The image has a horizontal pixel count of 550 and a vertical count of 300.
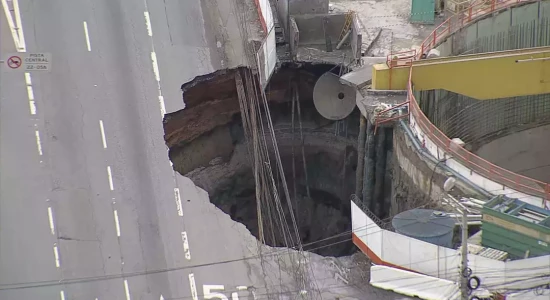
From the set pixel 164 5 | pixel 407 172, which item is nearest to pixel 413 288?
pixel 407 172

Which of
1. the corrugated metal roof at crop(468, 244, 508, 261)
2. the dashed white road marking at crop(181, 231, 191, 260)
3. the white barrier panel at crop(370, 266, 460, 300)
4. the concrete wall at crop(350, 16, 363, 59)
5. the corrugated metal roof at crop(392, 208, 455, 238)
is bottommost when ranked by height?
the white barrier panel at crop(370, 266, 460, 300)

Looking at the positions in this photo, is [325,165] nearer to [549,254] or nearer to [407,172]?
[407,172]

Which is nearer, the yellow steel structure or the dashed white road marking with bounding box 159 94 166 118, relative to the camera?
the yellow steel structure

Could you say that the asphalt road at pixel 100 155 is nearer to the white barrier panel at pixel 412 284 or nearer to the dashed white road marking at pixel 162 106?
the dashed white road marking at pixel 162 106

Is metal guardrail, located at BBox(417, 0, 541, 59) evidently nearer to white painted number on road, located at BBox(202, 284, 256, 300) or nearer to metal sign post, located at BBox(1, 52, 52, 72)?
white painted number on road, located at BBox(202, 284, 256, 300)

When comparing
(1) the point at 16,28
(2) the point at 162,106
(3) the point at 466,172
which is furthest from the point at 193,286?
(1) the point at 16,28

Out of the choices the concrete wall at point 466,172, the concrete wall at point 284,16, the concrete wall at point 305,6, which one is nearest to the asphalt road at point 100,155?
the concrete wall at point 284,16

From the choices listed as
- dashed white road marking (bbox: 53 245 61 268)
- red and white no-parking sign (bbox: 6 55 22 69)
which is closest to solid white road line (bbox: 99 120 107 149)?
red and white no-parking sign (bbox: 6 55 22 69)
